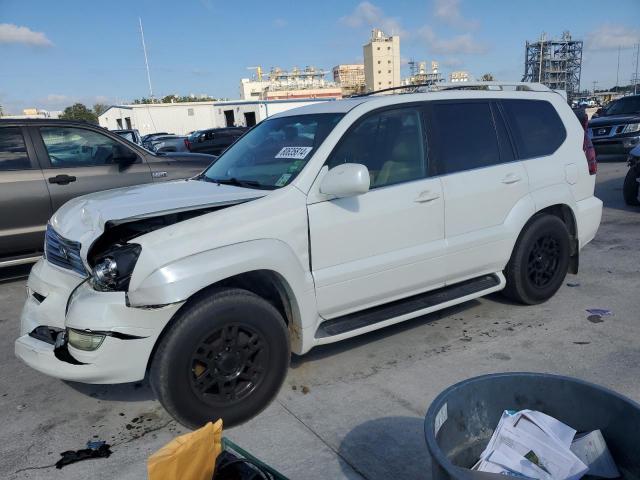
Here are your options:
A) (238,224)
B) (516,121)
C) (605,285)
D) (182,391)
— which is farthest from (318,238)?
(605,285)

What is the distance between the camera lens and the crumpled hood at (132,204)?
2932mm

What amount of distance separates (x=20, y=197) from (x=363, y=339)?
413 cm

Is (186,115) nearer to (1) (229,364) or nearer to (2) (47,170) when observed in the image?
(2) (47,170)

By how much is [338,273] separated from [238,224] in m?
0.75

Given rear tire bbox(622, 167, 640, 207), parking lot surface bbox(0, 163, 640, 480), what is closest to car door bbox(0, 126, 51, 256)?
parking lot surface bbox(0, 163, 640, 480)

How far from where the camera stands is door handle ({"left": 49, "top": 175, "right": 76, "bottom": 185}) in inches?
229

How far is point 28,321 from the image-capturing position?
3160mm

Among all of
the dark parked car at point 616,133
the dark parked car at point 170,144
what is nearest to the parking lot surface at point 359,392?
the dark parked car at point 616,133

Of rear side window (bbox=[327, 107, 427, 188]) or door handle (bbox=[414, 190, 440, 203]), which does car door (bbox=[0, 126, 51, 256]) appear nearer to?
rear side window (bbox=[327, 107, 427, 188])

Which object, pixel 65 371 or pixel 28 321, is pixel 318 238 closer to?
pixel 65 371

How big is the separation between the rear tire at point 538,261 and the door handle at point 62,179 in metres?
4.80

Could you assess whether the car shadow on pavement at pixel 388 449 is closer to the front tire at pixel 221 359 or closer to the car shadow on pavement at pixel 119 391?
the front tire at pixel 221 359

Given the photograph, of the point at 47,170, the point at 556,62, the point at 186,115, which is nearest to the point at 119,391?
the point at 47,170

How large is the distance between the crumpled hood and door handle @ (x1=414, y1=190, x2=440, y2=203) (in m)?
1.13
